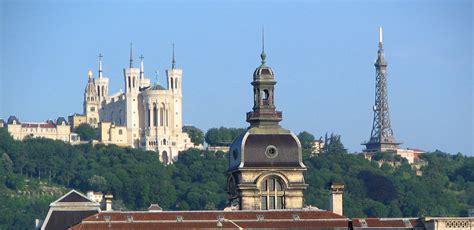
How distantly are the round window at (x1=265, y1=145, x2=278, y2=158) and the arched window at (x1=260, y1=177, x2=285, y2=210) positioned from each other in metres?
1.19

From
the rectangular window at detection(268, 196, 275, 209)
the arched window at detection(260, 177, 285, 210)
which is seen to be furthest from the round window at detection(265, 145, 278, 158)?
the rectangular window at detection(268, 196, 275, 209)

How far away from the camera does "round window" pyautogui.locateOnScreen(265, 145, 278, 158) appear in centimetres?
11981

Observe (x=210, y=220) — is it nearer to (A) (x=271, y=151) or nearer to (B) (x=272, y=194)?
(B) (x=272, y=194)

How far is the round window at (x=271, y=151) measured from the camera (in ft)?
393

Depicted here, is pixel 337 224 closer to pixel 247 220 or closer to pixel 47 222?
pixel 247 220

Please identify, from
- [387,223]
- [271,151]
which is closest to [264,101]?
[271,151]

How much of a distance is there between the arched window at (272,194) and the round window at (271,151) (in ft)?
3.92

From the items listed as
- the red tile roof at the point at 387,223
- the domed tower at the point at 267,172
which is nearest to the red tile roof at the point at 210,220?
the red tile roof at the point at 387,223

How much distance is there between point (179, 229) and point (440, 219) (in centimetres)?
1200

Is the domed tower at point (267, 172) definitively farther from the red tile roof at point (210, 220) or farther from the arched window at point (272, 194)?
the red tile roof at point (210, 220)

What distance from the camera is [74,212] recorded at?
381 feet

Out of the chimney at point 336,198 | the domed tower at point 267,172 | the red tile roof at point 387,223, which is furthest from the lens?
the domed tower at point 267,172

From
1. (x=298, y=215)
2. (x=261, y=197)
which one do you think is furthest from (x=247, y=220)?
(x=261, y=197)

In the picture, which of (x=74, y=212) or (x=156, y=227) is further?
(x=74, y=212)
